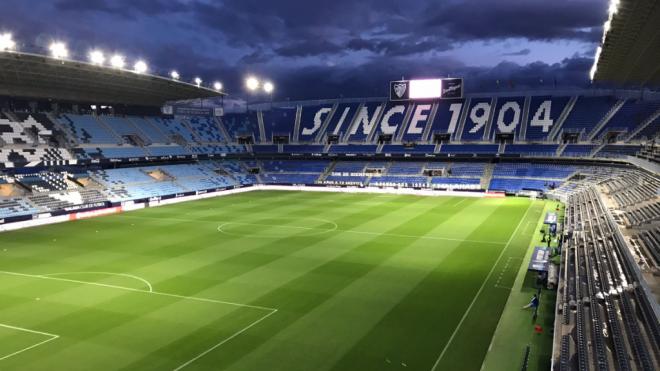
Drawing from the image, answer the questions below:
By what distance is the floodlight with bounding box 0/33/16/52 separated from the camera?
32969 millimetres

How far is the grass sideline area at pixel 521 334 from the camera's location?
1373cm

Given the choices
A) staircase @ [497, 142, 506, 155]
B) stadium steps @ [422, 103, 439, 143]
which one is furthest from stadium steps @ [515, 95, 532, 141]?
stadium steps @ [422, 103, 439, 143]

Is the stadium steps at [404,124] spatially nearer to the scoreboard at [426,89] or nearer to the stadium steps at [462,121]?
the scoreboard at [426,89]

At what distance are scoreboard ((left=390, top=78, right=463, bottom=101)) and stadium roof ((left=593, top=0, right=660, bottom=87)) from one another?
87.3ft

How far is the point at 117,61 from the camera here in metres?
43.6

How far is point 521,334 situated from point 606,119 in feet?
173

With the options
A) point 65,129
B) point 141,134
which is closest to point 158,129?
point 141,134

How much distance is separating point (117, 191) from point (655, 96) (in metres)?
64.5

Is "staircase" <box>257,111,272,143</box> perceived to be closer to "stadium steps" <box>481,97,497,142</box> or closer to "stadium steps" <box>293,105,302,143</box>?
"stadium steps" <box>293,105,302,143</box>

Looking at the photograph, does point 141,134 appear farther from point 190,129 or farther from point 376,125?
point 376,125

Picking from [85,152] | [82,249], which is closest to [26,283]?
[82,249]

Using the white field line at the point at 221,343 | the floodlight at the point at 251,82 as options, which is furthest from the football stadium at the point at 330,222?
the floodlight at the point at 251,82

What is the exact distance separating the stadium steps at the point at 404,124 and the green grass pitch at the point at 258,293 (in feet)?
109

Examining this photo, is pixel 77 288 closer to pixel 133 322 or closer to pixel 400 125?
pixel 133 322
